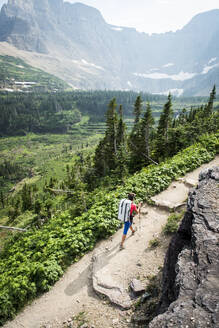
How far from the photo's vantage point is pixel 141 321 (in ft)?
23.3

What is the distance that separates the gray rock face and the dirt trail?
2.64 m

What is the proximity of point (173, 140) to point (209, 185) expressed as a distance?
27.6 metres

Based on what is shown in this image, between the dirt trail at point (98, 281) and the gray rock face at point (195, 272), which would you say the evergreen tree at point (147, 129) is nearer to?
the dirt trail at point (98, 281)

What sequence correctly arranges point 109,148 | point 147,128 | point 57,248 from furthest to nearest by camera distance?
1. point 109,148
2. point 147,128
3. point 57,248

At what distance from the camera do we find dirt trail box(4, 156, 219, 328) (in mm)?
8195

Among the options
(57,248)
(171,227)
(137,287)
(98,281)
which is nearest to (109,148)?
(57,248)

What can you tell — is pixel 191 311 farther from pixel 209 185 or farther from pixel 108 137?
pixel 108 137

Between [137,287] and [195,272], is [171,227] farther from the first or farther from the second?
[195,272]

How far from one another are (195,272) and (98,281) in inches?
209

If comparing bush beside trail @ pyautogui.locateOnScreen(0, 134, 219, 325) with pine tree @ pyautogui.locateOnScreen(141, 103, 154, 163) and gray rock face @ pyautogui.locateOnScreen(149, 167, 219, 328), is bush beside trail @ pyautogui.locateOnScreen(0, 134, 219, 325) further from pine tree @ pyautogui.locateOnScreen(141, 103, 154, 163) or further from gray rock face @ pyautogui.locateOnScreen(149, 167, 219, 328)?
pine tree @ pyautogui.locateOnScreen(141, 103, 154, 163)

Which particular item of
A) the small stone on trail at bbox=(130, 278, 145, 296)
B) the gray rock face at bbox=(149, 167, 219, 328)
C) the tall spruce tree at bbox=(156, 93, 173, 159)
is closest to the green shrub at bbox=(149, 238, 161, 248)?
the small stone on trail at bbox=(130, 278, 145, 296)

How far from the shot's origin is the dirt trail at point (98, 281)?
26.9ft

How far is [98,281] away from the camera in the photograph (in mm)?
9352

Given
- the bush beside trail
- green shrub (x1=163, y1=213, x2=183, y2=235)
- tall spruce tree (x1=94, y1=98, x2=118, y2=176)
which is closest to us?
the bush beside trail
